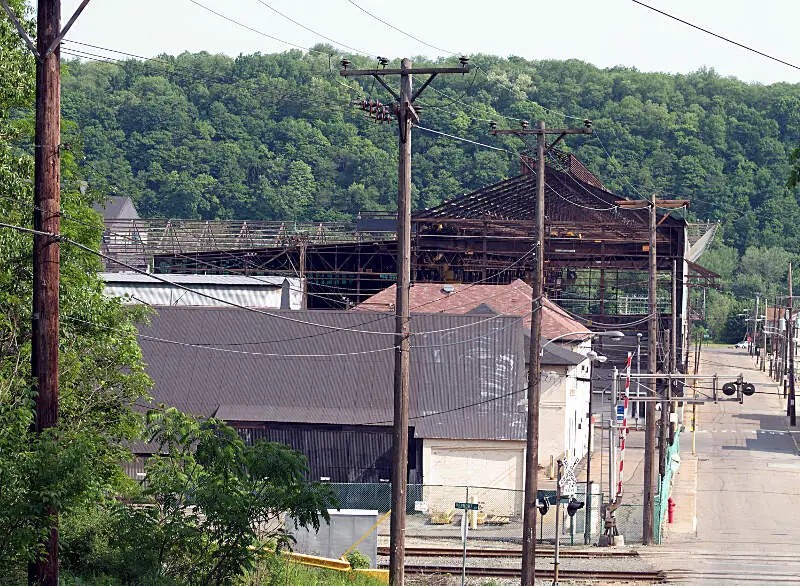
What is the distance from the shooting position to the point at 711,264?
156 metres

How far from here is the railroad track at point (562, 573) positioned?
102 feet

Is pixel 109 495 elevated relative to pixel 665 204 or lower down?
lower down

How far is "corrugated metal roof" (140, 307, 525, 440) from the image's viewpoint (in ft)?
137

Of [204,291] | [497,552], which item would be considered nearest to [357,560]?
[497,552]

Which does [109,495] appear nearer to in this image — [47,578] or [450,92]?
[47,578]

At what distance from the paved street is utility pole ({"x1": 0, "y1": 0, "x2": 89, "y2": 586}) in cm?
2077

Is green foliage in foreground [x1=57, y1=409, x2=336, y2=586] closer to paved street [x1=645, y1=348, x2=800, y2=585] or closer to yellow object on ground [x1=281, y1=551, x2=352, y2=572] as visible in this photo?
yellow object on ground [x1=281, y1=551, x2=352, y2=572]

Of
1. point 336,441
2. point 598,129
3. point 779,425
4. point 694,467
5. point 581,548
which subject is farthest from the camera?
point 598,129

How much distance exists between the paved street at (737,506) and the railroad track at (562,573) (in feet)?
2.52

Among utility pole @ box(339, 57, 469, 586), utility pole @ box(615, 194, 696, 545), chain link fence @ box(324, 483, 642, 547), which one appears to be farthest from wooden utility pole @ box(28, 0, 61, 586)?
utility pole @ box(615, 194, 696, 545)

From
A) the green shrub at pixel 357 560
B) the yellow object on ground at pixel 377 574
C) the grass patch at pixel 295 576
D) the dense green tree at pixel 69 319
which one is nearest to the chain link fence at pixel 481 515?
the green shrub at pixel 357 560

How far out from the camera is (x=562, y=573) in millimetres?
31984

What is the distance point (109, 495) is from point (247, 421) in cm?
2120

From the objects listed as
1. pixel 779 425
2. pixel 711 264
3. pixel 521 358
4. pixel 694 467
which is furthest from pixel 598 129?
pixel 521 358
